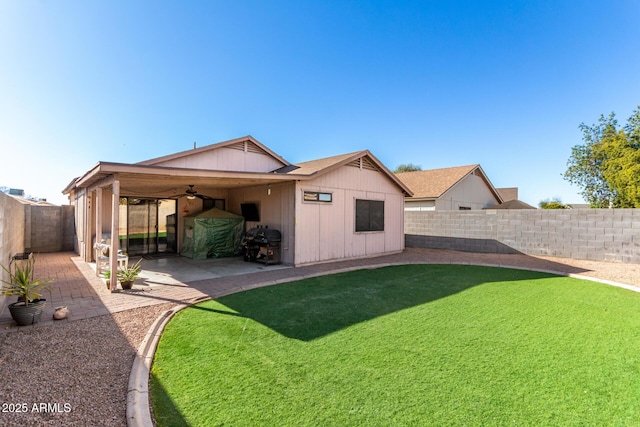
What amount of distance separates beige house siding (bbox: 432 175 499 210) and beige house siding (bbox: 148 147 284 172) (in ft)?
34.4

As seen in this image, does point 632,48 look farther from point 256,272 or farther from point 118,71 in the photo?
point 118,71

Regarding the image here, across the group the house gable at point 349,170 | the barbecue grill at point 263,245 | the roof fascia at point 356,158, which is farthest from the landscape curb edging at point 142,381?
the roof fascia at point 356,158

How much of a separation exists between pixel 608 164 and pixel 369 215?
18.2m

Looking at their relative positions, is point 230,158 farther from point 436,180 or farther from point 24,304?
point 436,180

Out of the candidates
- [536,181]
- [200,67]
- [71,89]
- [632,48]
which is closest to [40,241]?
[71,89]

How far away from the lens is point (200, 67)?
11961 millimetres

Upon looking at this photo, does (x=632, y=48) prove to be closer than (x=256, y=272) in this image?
No

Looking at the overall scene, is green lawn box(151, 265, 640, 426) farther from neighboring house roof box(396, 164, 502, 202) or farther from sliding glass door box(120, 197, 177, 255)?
neighboring house roof box(396, 164, 502, 202)

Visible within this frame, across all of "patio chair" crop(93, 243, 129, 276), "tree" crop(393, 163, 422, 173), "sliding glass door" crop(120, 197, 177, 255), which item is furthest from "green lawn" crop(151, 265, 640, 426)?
"tree" crop(393, 163, 422, 173)

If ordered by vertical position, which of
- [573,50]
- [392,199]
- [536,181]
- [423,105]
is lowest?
[392,199]

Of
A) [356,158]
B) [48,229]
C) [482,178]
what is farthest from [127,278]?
[482,178]

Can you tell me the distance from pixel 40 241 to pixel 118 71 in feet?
24.1

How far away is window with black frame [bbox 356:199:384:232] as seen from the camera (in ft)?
34.1

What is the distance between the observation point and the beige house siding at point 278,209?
8.80 m
